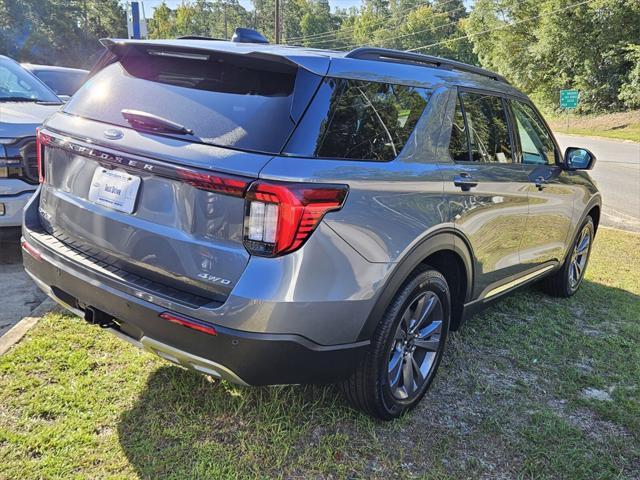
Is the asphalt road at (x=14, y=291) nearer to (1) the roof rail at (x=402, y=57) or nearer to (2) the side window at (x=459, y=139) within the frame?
(1) the roof rail at (x=402, y=57)

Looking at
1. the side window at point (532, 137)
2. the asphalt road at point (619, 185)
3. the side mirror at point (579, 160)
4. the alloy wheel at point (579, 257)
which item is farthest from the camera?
the asphalt road at point (619, 185)

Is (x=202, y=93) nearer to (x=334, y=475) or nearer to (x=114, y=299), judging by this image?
(x=114, y=299)

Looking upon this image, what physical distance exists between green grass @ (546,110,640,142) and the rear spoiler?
31955 mm

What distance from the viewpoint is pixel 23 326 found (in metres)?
3.53

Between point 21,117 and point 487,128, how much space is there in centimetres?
409

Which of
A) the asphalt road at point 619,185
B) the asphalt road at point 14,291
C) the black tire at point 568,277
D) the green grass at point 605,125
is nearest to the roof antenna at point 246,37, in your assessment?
the asphalt road at point 14,291

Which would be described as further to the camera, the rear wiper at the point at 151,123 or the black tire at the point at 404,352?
the black tire at the point at 404,352

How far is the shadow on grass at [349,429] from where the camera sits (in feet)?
8.07

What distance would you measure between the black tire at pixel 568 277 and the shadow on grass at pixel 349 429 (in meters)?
1.30

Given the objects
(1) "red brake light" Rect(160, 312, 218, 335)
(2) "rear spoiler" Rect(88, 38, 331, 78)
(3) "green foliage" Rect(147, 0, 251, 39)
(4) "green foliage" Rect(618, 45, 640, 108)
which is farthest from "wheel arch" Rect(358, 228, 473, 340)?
(3) "green foliage" Rect(147, 0, 251, 39)

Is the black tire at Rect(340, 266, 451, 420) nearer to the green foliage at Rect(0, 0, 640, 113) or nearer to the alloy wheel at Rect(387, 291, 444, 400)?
the alloy wheel at Rect(387, 291, 444, 400)

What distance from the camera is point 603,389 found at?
3.31m

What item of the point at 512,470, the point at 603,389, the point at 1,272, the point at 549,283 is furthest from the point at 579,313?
the point at 1,272

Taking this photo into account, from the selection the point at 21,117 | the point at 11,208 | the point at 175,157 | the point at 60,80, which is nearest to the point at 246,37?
the point at 175,157
